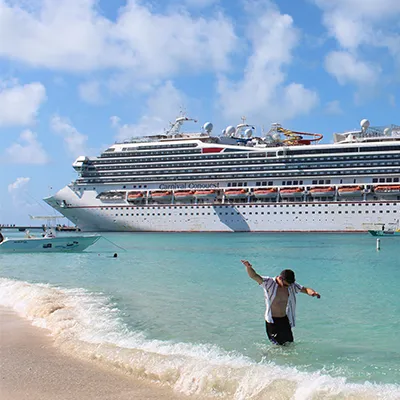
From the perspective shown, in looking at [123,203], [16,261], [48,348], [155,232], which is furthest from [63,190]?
[48,348]

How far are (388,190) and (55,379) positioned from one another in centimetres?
Result: 5232

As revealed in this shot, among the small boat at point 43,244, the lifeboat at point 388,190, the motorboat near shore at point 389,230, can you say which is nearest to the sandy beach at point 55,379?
the small boat at point 43,244

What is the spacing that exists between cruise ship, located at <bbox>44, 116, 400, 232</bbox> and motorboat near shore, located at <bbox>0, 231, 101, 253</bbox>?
28.1 m

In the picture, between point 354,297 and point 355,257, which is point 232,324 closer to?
point 354,297

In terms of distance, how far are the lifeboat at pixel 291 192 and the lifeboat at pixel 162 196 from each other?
13674 millimetres

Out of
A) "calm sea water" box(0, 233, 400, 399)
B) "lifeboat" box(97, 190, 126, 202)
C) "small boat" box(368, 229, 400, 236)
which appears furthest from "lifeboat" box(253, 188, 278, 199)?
"calm sea water" box(0, 233, 400, 399)

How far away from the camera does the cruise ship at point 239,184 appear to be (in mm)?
55688

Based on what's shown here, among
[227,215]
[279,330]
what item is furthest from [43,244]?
[227,215]

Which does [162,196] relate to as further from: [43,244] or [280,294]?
[280,294]

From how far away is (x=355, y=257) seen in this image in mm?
26984

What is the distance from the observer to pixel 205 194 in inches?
2387

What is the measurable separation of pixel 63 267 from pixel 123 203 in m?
41.7

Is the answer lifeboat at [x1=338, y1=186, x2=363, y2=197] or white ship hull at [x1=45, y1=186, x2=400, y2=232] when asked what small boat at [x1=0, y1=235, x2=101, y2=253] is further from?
lifeboat at [x1=338, y1=186, x2=363, y2=197]

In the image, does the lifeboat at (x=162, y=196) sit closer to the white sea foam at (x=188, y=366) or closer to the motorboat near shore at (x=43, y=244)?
the motorboat near shore at (x=43, y=244)
